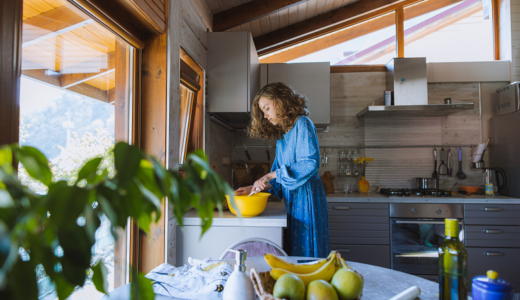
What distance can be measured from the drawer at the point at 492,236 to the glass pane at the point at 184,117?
8.54 feet

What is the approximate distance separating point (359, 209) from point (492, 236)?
3.91 feet

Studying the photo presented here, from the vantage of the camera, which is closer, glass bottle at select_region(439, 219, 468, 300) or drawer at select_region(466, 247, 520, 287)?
glass bottle at select_region(439, 219, 468, 300)

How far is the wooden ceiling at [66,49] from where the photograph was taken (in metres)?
0.91

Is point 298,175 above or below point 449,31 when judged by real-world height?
below

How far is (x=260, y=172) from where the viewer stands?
3.30m

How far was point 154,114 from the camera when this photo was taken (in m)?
1.60

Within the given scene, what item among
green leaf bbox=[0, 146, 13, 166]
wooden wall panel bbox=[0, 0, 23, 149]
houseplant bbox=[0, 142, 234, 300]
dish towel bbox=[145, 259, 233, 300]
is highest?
wooden wall panel bbox=[0, 0, 23, 149]

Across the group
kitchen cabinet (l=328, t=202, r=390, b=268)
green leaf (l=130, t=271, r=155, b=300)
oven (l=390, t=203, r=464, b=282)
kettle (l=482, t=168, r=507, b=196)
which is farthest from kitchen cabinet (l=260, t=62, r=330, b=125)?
green leaf (l=130, t=271, r=155, b=300)

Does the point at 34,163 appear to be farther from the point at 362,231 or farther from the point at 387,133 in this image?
the point at 387,133

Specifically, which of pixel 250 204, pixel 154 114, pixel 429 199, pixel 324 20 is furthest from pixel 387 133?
pixel 154 114

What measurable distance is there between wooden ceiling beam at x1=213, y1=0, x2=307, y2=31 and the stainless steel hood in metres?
1.32

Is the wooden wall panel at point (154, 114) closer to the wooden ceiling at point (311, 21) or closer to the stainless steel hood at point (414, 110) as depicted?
the wooden ceiling at point (311, 21)

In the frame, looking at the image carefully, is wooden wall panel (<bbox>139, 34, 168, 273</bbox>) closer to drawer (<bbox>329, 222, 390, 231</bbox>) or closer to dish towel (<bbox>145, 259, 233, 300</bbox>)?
dish towel (<bbox>145, 259, 233, 300</bbox>)

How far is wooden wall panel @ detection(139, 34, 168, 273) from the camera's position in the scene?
1.59 m
